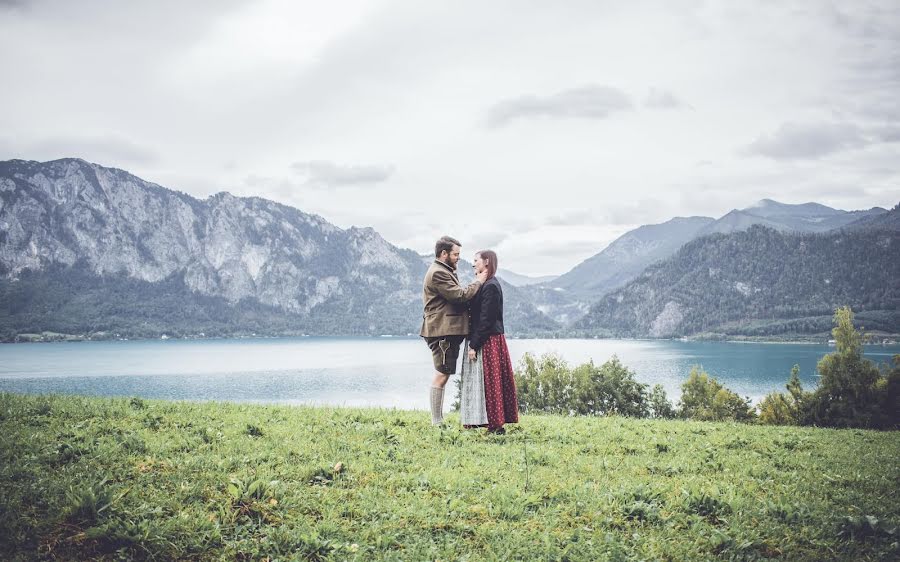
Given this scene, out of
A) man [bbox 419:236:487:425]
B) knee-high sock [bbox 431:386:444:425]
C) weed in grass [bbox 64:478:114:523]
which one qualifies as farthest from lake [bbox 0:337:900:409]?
weed in grass [bbox 64:478:114:523]

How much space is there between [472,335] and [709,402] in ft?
197

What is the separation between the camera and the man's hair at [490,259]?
36.6 ft

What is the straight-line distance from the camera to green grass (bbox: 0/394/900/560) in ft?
17.7

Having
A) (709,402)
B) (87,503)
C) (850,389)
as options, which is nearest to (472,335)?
(87,503)

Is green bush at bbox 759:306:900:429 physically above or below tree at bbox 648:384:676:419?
above

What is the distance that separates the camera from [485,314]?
10859 mm

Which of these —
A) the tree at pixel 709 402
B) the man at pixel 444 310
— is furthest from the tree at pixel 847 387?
the man at pixel 444 310

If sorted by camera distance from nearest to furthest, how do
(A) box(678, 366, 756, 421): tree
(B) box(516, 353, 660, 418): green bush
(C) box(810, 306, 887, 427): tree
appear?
(C) box(810, 306, 887, 427): tree, (A) box(678, 366, 756, 421): tree, (B) box(516, 353, 660, 418): green bush

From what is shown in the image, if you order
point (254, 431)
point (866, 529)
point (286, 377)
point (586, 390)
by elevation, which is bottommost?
point (286, 377)

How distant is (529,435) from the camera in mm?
11125

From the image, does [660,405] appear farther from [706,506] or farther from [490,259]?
[706,506]

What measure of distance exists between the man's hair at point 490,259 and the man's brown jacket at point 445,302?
13.6 inches

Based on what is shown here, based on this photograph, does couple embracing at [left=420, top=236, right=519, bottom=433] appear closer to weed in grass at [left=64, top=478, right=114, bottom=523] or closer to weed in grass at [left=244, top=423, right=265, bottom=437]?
weed in grass at [left=244, top=423, right=265, bottom=437]

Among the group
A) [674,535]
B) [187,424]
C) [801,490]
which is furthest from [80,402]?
[801,490]
